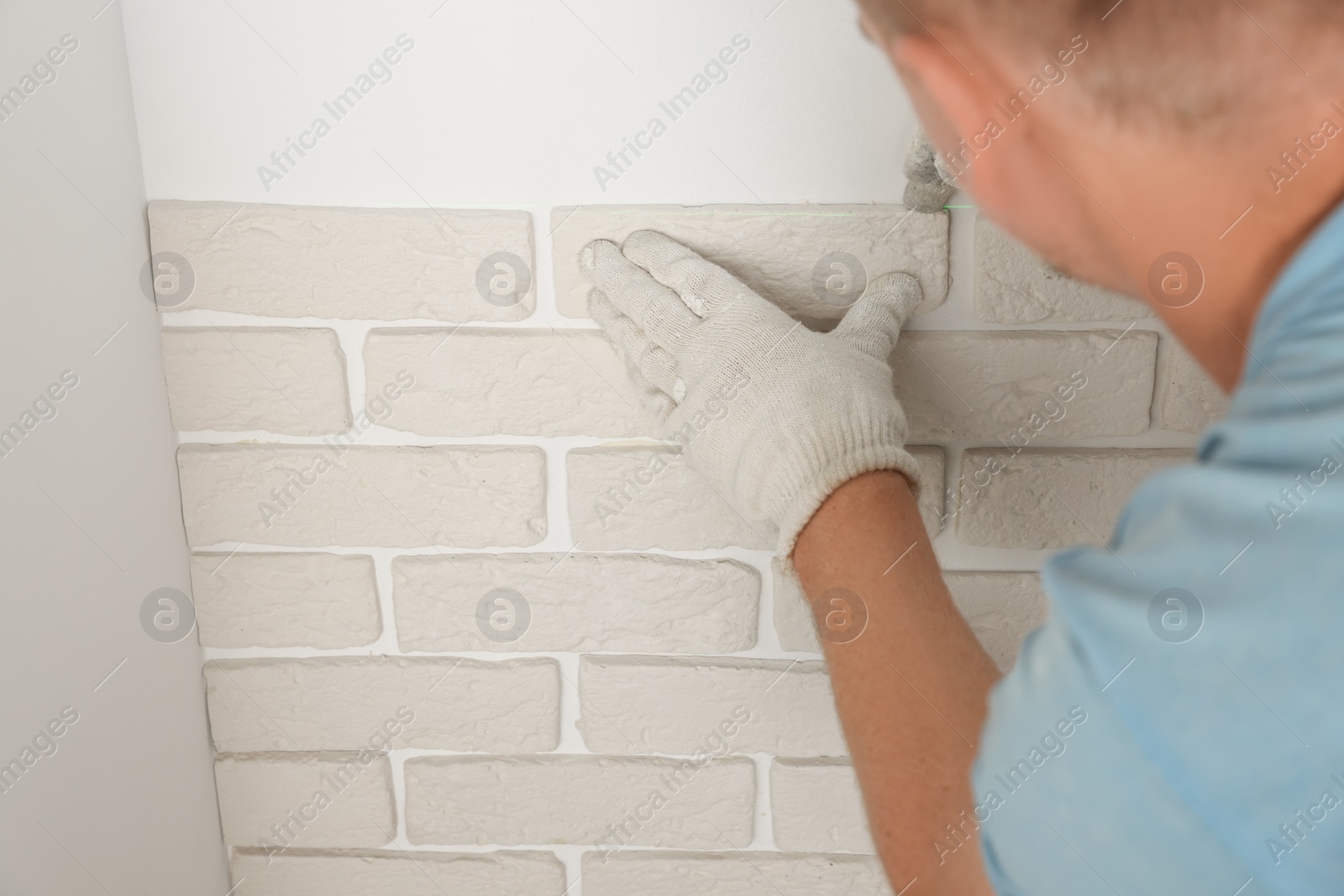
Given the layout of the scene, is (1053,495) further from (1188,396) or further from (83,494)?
(83,494)

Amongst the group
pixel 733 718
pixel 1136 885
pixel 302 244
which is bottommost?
pixel 1136 885

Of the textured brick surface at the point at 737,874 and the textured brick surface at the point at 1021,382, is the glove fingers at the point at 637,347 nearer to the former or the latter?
the textured brick surface at the point at 1021,382

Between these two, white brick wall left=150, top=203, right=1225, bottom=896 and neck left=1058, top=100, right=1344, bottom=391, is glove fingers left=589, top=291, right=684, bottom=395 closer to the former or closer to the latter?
white brick wall left=150, top=203, right=1225, bottom=896

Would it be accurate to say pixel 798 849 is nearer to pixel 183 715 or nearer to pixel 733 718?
pixel 733 718

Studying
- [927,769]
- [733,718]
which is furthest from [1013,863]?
[733,718]

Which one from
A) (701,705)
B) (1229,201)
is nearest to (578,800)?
(701,705)

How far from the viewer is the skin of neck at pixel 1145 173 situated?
45cm

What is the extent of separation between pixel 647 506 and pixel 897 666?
31cm

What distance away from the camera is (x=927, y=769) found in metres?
0.66

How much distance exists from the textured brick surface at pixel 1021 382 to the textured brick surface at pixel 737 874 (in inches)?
→ 19.1

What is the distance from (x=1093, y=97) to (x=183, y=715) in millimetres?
948

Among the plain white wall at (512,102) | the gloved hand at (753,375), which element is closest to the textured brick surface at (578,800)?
the gloved hand at (753,375)

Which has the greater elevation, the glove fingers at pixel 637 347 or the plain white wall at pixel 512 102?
the plain white wall at pixel 512 102

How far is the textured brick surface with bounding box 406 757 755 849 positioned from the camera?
A: 3.33ft
